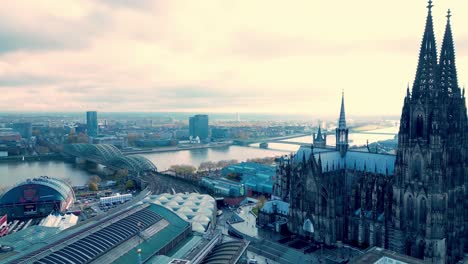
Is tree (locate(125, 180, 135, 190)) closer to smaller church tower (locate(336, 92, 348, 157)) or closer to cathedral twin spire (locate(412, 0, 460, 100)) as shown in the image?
smaller church tower (locate(336, 92, 348, 157))

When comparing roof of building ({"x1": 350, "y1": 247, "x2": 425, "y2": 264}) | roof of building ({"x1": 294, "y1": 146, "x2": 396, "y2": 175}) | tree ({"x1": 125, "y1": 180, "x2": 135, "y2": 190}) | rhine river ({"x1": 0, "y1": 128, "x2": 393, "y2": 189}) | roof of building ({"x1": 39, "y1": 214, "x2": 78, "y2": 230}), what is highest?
roof of building ({"x1": 294, "y1": 146, "x2": 396, "y2": 175})

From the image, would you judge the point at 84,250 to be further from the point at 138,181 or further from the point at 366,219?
the point at 138,181

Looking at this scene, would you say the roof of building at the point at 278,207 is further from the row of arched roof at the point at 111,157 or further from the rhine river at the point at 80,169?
the rhine river at the point at 80,169

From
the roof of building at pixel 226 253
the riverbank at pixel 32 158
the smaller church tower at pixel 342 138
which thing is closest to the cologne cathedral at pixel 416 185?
the smaller church tower at pixel 342 138

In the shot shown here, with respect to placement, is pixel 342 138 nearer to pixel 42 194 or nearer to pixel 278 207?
pixel 278 207

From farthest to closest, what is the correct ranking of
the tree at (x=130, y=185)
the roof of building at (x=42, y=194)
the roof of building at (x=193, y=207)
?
1. the tree at (x=130, y=185)
2. the roof of building at (x=42, y=194)
3. the roof of building at (x=193, y=207)

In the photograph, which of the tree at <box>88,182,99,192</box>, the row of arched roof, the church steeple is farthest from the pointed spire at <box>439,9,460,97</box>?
the row of arched roof

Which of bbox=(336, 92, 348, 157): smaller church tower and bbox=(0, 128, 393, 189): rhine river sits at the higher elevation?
→ bbox=(336, 92, 348, 157): smaller church tower
